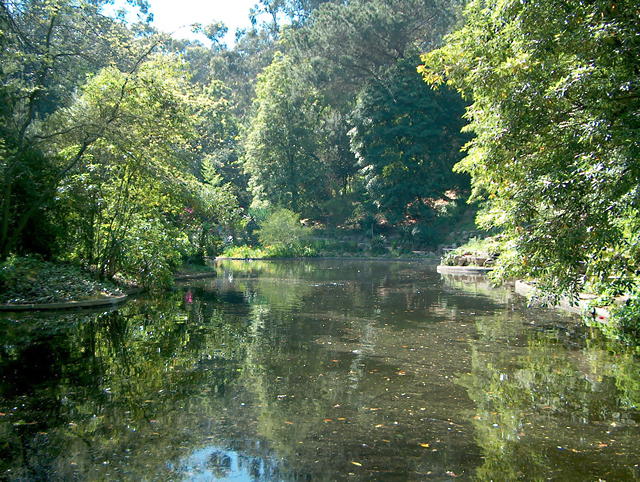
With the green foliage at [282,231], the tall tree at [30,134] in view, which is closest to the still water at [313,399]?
the tall tree at [30,134]

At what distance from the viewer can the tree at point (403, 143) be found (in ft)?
126

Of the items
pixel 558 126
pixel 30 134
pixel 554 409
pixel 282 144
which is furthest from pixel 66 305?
pixel 282 144

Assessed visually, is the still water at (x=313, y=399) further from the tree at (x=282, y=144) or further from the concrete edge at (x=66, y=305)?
the tree at (x=282, y=144)

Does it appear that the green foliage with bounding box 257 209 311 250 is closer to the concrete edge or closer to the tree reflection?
the concrete edge

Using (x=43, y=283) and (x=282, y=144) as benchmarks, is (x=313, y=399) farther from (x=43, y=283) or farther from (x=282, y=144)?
(x=282, y=144)

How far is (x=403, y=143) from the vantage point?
40031 millimetres

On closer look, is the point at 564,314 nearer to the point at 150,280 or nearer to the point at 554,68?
the point at 554,68

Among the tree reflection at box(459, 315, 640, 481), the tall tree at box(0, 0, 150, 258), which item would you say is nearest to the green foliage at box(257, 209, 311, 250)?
the tall tree at box(0, 0, 150, 258)

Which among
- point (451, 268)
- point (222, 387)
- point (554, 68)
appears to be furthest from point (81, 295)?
point (451, 268)

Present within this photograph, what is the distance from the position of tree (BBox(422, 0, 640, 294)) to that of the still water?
1.84 meters

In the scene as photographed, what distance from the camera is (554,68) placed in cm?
780

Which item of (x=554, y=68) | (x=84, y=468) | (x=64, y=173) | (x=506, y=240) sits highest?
(x=554, y=68)

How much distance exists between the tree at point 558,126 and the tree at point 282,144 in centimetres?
3326

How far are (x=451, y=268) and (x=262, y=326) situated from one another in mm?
16075
